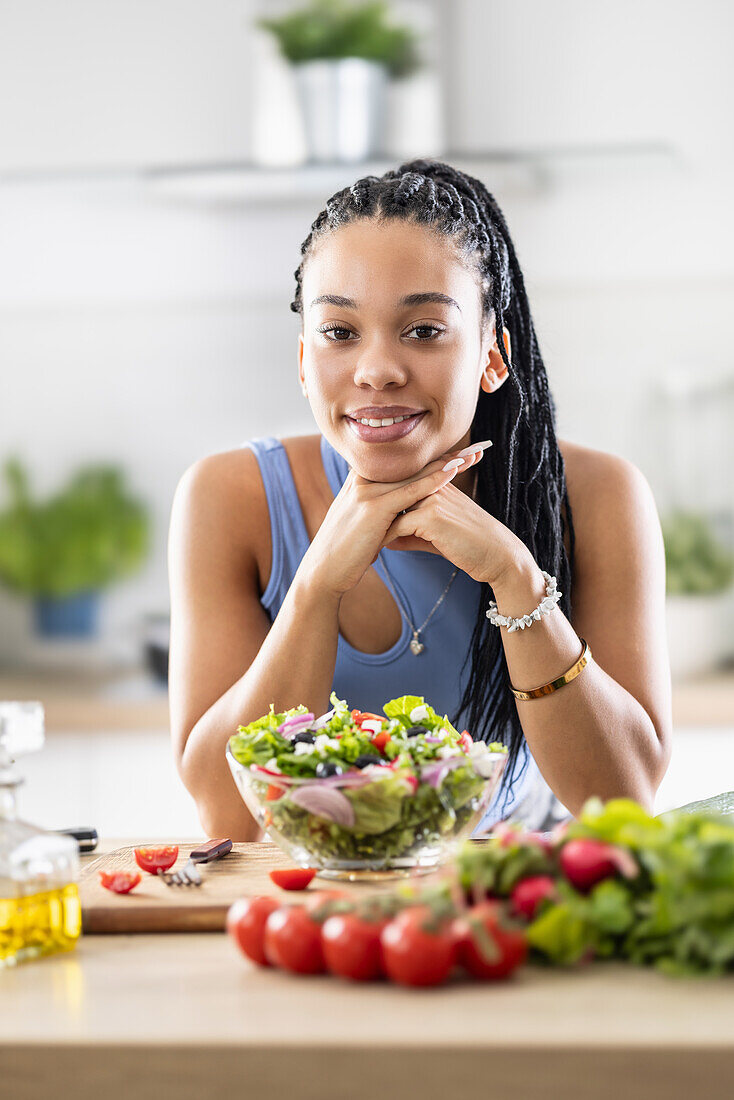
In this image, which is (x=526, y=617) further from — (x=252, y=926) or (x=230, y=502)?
(x=252, y=926)

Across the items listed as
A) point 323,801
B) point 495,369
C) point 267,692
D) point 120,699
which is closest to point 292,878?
point 323,801

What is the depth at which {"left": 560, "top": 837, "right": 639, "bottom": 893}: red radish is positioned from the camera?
742mm

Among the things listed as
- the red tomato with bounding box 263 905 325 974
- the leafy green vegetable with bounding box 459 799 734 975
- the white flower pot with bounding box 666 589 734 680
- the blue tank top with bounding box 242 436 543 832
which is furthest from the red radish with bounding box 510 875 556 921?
the white flower pot with bounding box 666 589 734 680

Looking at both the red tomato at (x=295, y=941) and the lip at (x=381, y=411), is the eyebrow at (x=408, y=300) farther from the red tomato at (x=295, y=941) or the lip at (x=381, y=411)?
the red tomato at (x=295, y=941)

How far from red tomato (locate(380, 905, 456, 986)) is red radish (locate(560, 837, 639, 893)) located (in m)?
0.09

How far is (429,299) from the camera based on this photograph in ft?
4.17

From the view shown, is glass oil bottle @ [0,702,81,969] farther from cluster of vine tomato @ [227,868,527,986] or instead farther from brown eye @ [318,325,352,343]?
brown eye @ [318,325,352,343]

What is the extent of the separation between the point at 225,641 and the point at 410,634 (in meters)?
0.23

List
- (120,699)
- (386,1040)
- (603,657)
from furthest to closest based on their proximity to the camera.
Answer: (120,699), (603,657), (386,1040)

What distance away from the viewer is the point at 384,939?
→ 719 millimetres

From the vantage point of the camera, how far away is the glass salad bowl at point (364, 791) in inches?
35.4

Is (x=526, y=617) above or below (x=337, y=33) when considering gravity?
below

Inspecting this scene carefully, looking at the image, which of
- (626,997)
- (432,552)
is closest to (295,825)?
(626,997)

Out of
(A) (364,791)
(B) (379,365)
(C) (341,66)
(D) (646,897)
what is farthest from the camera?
(C) (341,66)
